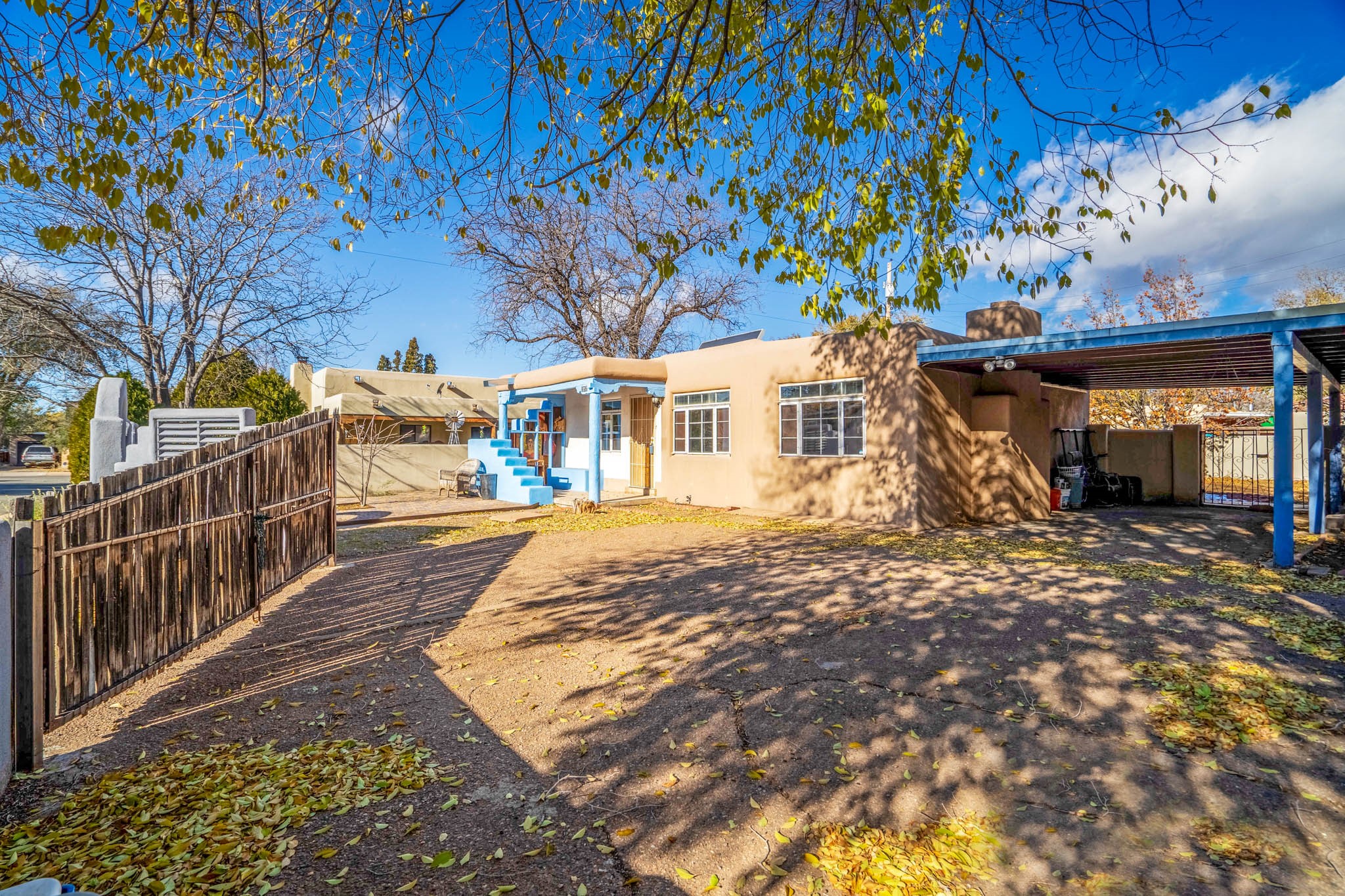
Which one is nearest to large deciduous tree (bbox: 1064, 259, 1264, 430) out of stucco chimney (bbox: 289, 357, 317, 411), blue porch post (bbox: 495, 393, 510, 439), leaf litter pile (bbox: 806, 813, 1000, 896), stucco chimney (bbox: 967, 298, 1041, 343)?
stucco chimney (bbox: 967, 298, 1041, 343)

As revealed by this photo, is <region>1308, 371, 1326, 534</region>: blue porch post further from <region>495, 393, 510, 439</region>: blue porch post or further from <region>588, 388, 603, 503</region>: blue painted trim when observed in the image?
<region>495, 393, 510, 439</region>: blue porch post

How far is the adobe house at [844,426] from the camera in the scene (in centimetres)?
1154

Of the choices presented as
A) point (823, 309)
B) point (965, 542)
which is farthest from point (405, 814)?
point (965, 542)

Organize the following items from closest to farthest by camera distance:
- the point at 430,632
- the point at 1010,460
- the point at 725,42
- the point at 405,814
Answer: the point at 405,814 < the point at 725,42 < the point at 430,632 < the point at 1010,460

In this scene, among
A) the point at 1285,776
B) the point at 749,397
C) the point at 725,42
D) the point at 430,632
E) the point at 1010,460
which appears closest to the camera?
the point at 1285,776

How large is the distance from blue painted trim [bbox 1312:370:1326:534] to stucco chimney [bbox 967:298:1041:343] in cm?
397

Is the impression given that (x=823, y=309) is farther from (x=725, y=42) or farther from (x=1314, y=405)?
(x=1314, y=405)

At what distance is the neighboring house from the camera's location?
19359 mm

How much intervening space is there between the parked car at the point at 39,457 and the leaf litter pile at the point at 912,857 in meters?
47.5

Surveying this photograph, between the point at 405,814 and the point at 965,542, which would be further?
the point at 965,542

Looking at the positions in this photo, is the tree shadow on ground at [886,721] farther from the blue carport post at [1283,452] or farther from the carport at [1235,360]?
the carport at [1235,360]

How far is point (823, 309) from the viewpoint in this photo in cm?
563

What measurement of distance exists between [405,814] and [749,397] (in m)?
11.8

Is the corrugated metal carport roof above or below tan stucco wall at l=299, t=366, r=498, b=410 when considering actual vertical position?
below
